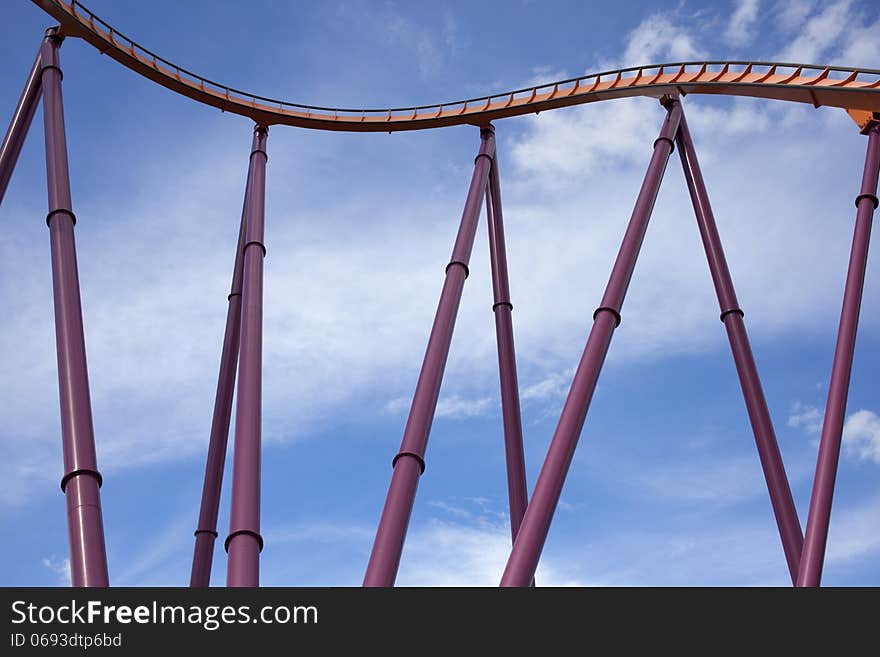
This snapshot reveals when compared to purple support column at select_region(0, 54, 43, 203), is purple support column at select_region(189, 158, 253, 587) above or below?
below

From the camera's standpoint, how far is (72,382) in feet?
35.6

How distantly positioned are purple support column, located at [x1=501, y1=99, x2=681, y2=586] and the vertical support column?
3293mm

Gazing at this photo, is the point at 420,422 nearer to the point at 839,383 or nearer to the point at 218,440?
the point at 839,383

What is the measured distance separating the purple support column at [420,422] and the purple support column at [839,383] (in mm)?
4280

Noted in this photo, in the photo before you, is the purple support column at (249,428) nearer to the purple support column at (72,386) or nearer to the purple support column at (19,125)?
the purple support column at (72,386)

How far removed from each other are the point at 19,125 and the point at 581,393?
9.53 meters

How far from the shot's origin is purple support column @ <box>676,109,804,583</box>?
535 inches

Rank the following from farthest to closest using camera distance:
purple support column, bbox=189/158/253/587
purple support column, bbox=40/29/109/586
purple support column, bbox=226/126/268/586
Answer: purple support column, bbox=189/158/253/587, purple support column, bbox=226/126/268/586, purple support column, bbox=40/29/109/586

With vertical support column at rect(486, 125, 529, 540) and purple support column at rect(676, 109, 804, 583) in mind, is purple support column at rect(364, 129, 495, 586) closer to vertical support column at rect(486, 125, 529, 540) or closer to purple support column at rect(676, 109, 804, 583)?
vertical support column at rect(486, 125, 529, 540)

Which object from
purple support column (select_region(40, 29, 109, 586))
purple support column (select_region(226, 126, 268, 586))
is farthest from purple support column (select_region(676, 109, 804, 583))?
purple support column (select_region(40, 29, 109, 586))

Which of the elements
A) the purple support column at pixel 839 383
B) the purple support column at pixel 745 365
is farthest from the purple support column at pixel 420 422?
the purple support column at pixel 839 383

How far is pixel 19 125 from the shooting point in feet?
50.5
